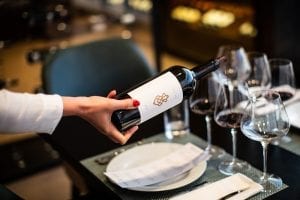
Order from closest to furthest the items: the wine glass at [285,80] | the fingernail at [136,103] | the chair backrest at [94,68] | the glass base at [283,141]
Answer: the fingernail at [136,103] → the glass base at [283,141] → the wine glass at [285,80] → the chair backrest at [94,68]

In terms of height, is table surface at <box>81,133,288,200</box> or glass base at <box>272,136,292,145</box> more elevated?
glass base at <box>272,136,292,145</box>

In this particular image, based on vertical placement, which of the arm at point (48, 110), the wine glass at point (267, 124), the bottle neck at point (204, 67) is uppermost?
the bottle neck at point (204, 67)

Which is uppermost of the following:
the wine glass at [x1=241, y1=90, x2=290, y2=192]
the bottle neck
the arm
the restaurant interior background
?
the bottle neck

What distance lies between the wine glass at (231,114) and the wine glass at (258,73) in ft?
0.41

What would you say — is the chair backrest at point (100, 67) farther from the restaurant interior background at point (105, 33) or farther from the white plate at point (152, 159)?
the white plate at point (152, 159)

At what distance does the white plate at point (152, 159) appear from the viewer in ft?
3.16

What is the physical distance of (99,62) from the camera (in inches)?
66.9

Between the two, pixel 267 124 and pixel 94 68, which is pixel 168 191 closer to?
pixel 267 124

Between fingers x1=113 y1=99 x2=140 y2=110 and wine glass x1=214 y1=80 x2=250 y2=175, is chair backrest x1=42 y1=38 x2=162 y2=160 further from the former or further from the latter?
fingers x1=113 y1=99 x2=140 y2=110

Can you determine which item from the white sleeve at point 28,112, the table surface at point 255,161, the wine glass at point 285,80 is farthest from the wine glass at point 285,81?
the white sleeve at point 28,112

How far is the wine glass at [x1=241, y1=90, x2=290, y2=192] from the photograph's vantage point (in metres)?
0.95

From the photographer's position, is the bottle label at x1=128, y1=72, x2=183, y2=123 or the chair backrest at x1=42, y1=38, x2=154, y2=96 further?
the chair backrest at x1=42, y1=38, x2=154, y2=96

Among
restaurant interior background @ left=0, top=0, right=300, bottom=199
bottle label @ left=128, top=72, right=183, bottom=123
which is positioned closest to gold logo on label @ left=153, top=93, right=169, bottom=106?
bottle label @ left=128, top=72, right=183, bottom=123

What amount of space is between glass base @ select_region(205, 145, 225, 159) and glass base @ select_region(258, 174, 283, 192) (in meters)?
Result: 0.15
